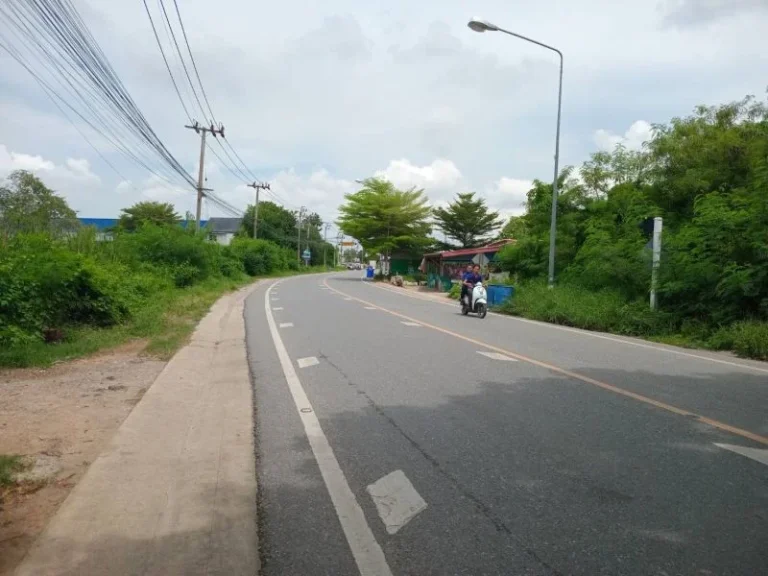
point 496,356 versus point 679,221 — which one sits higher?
point 679,221

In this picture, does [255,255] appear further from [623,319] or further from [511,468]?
[511,468]

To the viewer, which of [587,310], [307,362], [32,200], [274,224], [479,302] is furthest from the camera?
[274,224]

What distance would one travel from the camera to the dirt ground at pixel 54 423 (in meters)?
3.87

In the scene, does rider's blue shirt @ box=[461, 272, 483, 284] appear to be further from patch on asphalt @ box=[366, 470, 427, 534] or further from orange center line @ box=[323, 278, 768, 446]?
patch on asphalt @ box=[366, 470, 427, 534]

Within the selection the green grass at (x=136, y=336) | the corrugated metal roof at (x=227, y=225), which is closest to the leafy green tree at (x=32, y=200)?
the green grass at (x=136, y=336)

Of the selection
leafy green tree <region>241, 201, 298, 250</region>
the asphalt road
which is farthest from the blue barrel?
leafy green tree <region>241, 201, 298, 250</region>

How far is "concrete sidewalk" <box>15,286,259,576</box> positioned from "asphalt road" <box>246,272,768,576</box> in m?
0.22

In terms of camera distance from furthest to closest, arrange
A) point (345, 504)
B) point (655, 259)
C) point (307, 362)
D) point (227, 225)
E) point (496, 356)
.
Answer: point (227, 225) < point (655, 259) < point (496, 356) < point (307, 362) < point (345, 504)

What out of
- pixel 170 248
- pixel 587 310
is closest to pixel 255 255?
pixel 170 248

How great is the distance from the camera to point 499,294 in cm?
2277

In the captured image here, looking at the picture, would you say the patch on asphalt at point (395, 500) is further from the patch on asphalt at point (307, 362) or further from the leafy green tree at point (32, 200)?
the leafy green tree at point (32, 200)

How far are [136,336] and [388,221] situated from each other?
43929mm

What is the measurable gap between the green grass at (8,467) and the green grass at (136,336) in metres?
4.64

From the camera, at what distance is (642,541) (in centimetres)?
348
